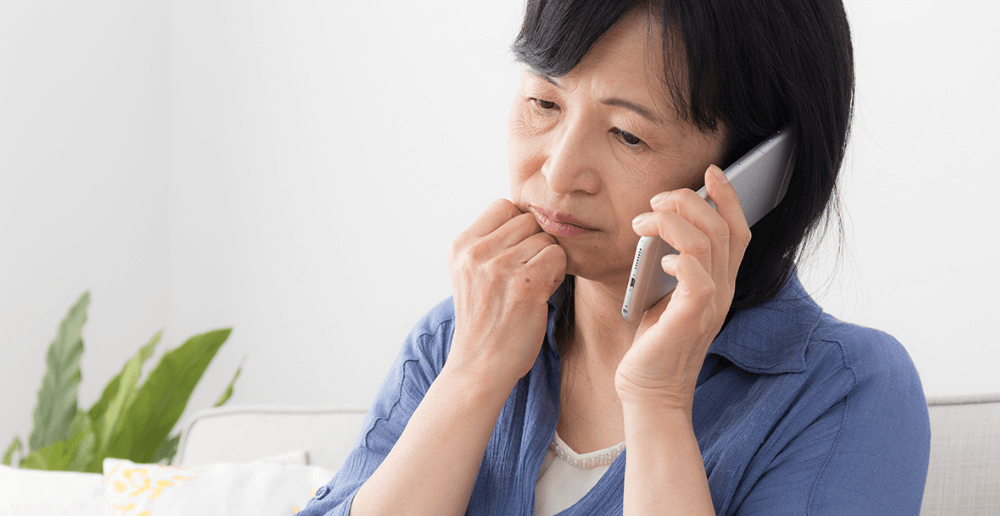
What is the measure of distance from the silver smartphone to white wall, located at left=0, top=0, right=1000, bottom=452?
34.5 inches

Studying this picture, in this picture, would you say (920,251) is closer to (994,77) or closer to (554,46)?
(994,77)

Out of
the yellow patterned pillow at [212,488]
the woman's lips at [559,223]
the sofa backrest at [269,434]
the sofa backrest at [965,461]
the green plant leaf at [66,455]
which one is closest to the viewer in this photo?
the woman's lips at [559,223]

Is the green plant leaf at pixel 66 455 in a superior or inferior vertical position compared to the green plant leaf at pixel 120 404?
inferior

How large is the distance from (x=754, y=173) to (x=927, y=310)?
0.99 meters

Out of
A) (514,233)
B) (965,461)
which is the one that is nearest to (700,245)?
(514,233)

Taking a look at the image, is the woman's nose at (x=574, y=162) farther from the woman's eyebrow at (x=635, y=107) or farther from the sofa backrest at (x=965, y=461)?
the sofa backrest at (x=965, y=461)

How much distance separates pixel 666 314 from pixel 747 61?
0.86 feet

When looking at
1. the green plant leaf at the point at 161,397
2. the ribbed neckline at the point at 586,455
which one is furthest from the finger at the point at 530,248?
the green plant leaf at the point at 161,397

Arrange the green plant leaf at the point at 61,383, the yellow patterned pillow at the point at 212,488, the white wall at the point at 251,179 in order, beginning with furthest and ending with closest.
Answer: the white wall at the point at 251,179, the green plant leaf at the point at 61,383, the yellow patterned pillow at the point at 212,488

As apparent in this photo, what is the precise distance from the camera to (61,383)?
75.0 inches

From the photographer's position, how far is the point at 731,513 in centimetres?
83

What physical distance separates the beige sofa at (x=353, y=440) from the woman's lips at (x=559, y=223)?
2.32ft

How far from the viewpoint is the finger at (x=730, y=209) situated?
78 centimetres

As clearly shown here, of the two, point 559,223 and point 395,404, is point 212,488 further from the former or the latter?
point 559,223
